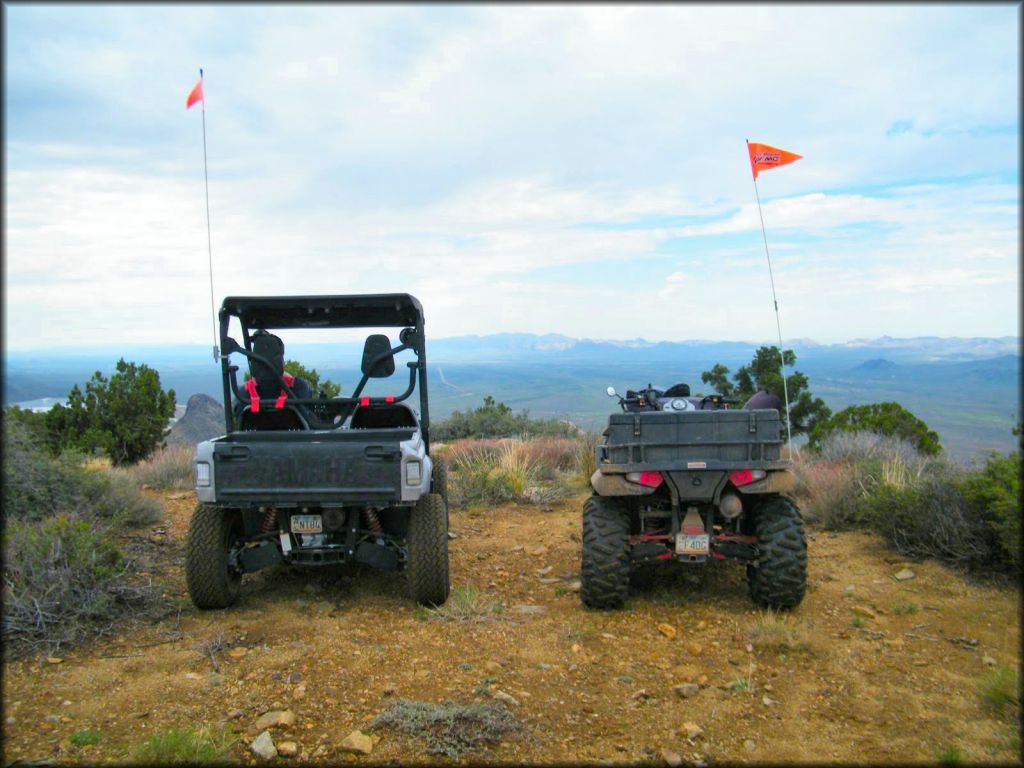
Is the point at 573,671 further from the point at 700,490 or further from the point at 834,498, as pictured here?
the point at 834,498

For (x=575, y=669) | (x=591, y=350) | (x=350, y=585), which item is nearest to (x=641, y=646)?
(x=575, y=669)

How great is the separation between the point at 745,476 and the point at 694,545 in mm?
648

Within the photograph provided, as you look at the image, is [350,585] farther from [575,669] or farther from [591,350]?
[591,350]

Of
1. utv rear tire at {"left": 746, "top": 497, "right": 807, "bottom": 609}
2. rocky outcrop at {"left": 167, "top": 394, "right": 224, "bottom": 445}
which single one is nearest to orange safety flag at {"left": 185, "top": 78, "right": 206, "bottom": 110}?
utv rear tire at {"left": 746, "top": 497, "right": 807, "bottom": 609}

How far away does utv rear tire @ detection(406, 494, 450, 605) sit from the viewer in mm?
5477

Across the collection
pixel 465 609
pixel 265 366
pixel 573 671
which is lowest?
pixel 573 671

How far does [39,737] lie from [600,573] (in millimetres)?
3558

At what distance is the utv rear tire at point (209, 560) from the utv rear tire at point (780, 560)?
4048 millimetres

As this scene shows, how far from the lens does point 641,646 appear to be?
4.99 metres

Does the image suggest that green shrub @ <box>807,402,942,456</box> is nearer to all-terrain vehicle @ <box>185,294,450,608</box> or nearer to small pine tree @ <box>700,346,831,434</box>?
small pine tree @ <box>700,346,831,434</box>

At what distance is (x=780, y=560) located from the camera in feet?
17.7

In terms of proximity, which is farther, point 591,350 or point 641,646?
point 591,350

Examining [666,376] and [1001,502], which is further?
[666,376]

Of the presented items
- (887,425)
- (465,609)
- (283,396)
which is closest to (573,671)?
(465,609)
